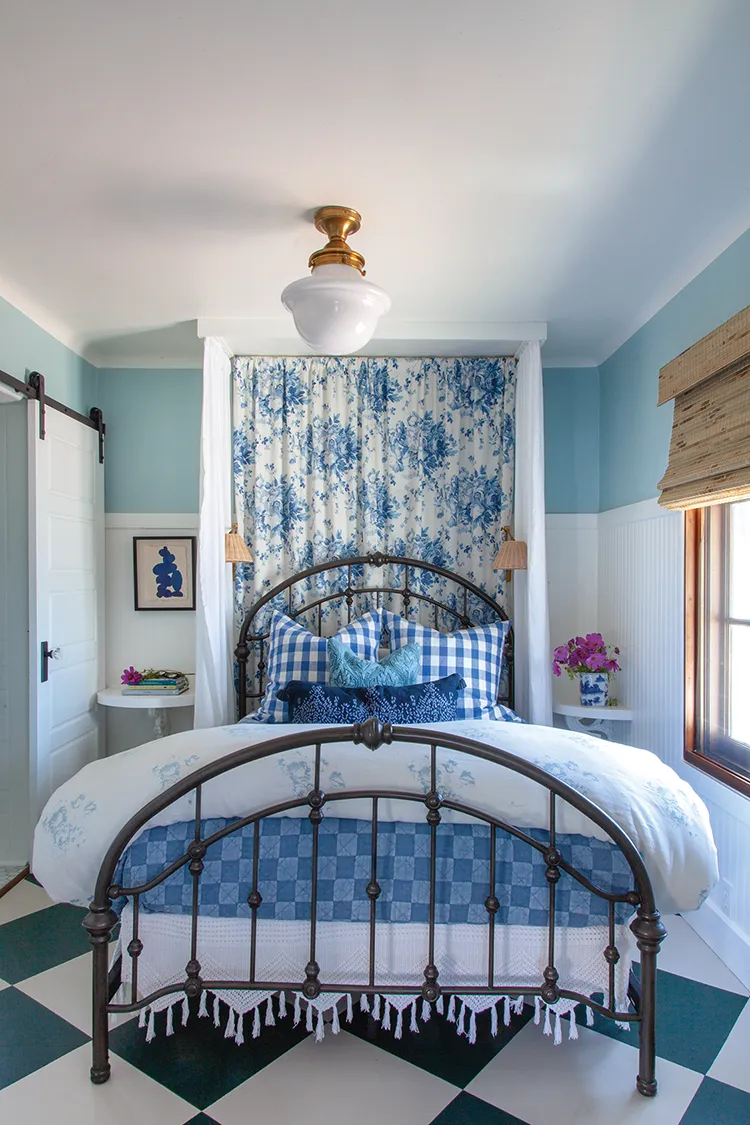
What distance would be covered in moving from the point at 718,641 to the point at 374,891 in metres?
1.61

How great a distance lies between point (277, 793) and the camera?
1.80m

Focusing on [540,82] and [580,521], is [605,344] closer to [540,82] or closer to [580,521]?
[580,521]

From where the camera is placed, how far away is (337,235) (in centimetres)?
235

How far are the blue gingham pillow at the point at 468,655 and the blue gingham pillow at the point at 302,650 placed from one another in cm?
15

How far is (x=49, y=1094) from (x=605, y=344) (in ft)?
11.7

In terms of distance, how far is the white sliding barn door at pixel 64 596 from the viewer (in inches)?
121

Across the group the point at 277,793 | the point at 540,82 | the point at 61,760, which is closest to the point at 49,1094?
the point at 277,793

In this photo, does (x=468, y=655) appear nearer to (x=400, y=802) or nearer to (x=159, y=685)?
(x=400, y=802)

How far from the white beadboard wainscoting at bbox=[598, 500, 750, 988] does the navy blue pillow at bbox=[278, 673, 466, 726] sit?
90 cm

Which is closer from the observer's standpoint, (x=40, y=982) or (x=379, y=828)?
(x=379, y=828)

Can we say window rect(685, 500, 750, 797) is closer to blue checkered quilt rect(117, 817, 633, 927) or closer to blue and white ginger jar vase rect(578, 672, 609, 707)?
blue and white ginger jar vase rect(578, 672, 609, 707)

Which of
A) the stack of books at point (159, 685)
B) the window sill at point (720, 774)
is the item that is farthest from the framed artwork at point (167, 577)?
the window sill at point (720, 774)

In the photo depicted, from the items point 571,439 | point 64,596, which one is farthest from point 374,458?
point 64,596

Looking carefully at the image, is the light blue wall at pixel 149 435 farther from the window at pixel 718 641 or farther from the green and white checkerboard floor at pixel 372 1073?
the window at pixel 718 641
